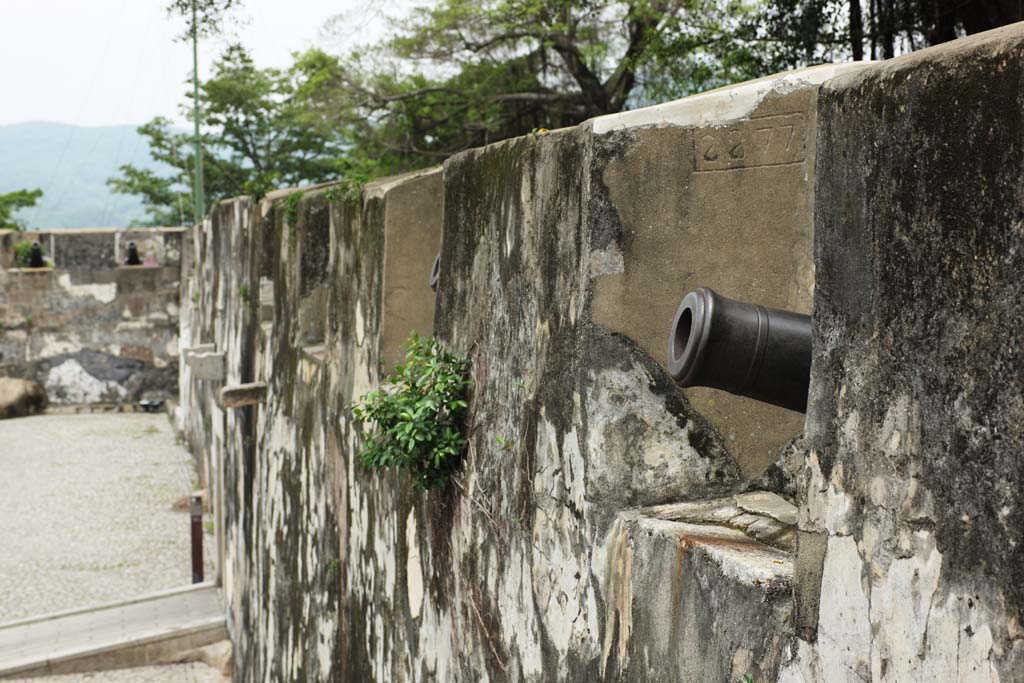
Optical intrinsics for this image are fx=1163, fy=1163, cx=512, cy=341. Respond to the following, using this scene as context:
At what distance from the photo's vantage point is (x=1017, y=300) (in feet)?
4.19

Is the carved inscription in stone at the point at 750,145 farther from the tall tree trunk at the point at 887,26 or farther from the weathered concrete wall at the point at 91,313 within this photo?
the weathered concrete wall at the point at 91,313

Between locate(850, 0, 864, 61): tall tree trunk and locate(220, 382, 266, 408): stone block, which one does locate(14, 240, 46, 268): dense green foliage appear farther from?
locate(850, 0, 864, 61): tall tree trunk

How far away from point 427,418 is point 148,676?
6515 millimetres

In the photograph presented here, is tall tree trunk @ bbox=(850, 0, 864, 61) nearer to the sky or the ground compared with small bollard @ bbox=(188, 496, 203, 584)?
nearer to the sky

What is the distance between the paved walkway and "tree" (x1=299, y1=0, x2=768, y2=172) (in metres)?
6.03

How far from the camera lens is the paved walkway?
8.84m

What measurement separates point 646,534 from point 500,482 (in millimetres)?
866

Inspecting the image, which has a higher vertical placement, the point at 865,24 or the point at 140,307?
the point at 865,24

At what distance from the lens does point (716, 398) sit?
2.42 m

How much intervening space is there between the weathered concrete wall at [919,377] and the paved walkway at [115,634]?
823 centimetres

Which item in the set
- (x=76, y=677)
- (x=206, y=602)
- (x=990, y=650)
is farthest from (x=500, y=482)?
(x=206, y=602)

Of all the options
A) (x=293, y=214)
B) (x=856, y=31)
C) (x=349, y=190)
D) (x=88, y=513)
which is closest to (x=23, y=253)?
(x=88, y=513)

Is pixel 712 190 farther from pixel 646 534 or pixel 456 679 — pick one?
pixel 456 679

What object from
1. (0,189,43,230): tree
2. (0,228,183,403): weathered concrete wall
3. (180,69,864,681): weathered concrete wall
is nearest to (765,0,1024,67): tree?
(180,69,864,681): weathered concrete wall
